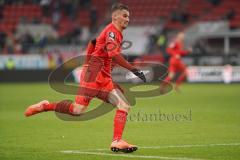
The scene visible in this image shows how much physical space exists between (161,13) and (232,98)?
21177mm

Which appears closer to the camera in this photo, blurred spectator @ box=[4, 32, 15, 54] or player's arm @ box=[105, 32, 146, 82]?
player's arm @ box=[105, 32, 146, 82]

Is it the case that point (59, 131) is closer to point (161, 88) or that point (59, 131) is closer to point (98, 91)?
point (98, 91)

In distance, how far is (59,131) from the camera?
48.8 ft

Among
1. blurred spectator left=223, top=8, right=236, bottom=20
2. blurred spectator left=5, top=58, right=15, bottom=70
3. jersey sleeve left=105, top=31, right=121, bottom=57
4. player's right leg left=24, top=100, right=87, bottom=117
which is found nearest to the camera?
jersey sleeve left=105, top=31, right=121, bottom=57

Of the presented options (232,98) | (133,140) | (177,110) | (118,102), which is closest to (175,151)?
(118,102)

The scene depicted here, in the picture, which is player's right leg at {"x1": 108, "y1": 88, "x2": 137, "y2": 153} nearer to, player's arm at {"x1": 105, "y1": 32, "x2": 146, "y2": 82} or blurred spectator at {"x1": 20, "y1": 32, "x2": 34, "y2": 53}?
player's arm at {"x1": 105, "y1": 32, "x2": 146, "y2": 82}

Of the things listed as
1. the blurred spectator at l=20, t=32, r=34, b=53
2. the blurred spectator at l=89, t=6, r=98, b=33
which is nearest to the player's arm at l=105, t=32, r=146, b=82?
the blurred spectator at l=20, t=32, r=34, b=53

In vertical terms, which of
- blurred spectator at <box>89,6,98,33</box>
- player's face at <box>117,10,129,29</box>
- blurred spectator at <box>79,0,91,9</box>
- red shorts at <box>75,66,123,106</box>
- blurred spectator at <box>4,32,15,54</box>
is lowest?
blurred spectator at <box>4,32,15,54</box>

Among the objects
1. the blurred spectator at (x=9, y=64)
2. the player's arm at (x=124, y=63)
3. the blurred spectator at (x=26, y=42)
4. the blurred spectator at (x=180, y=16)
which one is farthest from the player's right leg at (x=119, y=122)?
the blurred spectator at (x=180, y=16)

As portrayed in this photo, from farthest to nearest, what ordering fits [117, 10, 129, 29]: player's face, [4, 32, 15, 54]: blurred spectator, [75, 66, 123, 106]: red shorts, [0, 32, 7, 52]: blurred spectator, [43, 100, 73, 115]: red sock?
[0, 32, 7, 52]: blurred spectator, [4, 32, 15, 54]: blurred spectator, [43, 100, 73, 115]: red sock, [75, 66, 123, 106]: red shorts, [117, 10, 129, 29]: player's face

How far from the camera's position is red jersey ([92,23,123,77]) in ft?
35.7

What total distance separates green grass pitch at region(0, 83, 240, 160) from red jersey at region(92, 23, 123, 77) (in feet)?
4.61

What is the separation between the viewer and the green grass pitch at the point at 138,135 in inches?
431

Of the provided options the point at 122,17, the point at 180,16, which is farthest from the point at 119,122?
the point at 180,16
